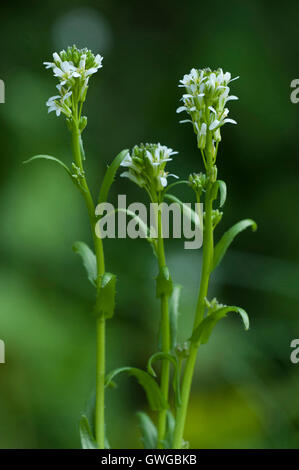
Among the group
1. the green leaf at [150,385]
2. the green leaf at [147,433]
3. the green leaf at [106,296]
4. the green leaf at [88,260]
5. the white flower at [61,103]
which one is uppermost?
the white flower at [61,103]

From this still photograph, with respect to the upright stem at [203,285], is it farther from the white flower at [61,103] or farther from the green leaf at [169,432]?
the white flower at [61,103]

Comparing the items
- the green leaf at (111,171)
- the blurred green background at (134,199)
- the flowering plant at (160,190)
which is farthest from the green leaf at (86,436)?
the blurred green background at (134,199)

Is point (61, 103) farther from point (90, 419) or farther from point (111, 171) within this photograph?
point (90, 419)

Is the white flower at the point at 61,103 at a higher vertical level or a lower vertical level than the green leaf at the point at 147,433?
higher

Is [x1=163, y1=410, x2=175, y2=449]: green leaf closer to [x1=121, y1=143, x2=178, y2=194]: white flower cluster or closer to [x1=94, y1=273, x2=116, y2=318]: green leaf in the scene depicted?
[x1=94, y1=273, x2=116, y2=318]: green leaf

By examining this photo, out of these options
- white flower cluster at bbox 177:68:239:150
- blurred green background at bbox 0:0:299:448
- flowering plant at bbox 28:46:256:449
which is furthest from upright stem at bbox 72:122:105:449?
blurred green background at bbox 0:0:299:448

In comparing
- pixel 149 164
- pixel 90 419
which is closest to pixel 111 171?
pixel 149 164
